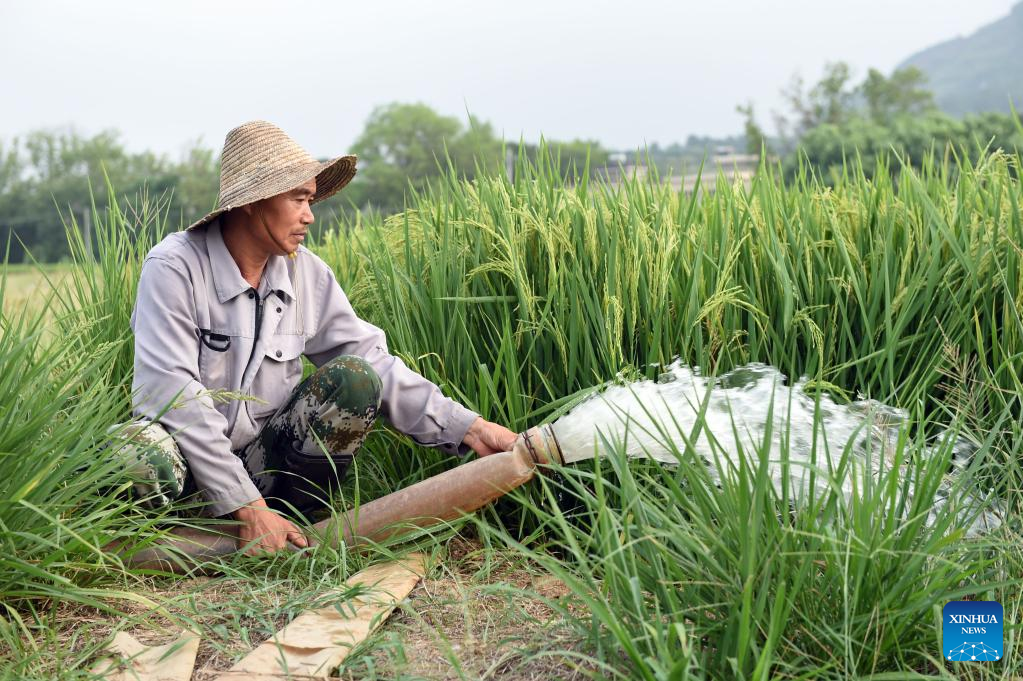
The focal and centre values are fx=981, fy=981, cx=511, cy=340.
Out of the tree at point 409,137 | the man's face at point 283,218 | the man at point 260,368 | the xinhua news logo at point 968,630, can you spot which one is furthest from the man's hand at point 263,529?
the tree at point 409,137

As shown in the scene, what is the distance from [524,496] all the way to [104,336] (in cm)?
169

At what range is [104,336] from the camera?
355 centimetres

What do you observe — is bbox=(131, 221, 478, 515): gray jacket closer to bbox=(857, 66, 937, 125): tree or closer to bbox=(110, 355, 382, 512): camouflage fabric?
bbox=(110, 355, 382, 512): camouflage fabric

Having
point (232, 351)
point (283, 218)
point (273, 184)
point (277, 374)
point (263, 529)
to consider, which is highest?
point (273, 184)

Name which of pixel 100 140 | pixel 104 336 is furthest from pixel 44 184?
pixel 104 336

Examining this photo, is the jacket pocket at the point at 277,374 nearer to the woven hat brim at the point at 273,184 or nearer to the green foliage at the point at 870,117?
the woven hat brim at the point at 273,184

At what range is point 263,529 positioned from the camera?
9.53 feet

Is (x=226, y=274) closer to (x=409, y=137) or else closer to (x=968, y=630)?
(x=968, y=630)

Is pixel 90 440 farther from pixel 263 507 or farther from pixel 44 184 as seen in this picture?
pixel 44 184

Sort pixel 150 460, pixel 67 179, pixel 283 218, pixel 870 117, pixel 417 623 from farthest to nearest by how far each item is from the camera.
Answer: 1. pixel 870 117
2. pixel 67 179
3. pixel 283 218
4. pixel 150 460
5. pixel 417 623

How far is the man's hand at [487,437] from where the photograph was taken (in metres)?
3.04

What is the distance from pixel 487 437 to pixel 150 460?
0.99 metres

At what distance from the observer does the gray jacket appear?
288 cm

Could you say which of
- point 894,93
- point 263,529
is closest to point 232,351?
point 263,529
